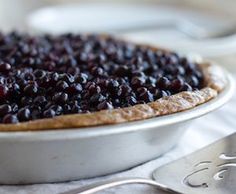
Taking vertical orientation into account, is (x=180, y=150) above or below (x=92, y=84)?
below

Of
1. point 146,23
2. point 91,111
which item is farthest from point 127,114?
point 146,23

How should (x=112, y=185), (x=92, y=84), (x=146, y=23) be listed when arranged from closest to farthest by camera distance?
(x=112, y=185) → (x=92, y=84) → (x=146, y=23)

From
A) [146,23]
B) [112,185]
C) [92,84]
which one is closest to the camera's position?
[112,185]

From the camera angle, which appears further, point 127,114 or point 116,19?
point 116,19

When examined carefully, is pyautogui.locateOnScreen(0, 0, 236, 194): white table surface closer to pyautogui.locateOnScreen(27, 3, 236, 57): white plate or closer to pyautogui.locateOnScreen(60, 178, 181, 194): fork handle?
pyautogui.locateOnScreen(60, 178, 181, 194): fork handle

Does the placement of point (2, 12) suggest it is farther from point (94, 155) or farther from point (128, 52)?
point (94, 155)

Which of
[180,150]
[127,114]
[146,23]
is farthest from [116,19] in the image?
[127,114]

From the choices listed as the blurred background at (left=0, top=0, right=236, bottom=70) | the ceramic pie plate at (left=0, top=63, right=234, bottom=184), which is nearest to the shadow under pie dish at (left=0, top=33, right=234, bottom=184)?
the ceramic pie plate at (left=0, top=63, right=234, bottom=184)

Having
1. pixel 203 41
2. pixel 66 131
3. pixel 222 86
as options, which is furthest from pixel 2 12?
pixel 66 131

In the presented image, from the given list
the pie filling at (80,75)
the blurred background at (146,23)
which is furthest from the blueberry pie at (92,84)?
the blurred background at (146,23)

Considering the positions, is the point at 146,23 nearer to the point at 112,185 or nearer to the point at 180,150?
the point at 180,150
